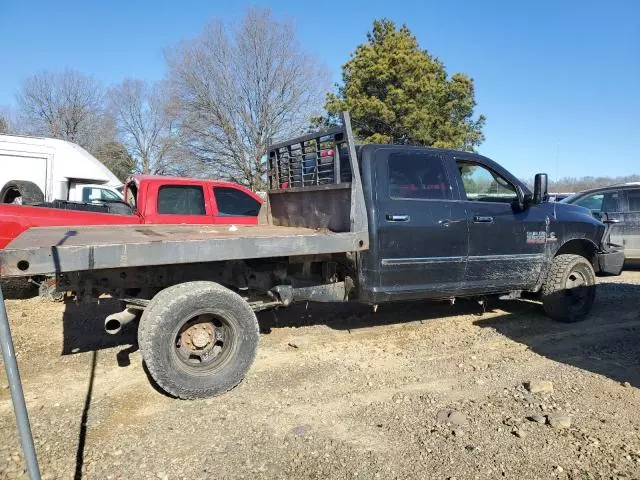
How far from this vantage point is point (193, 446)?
327cm

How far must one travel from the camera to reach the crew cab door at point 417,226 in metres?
4.90

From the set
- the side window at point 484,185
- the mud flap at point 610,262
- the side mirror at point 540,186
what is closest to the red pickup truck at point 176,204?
the side window at point 484,185

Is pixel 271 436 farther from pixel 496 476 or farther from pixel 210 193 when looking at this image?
pixel 210 193

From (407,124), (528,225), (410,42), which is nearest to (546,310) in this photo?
(528,225)

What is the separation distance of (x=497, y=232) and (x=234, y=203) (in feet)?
13.8

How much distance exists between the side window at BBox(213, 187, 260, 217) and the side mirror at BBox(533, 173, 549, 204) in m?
4.22

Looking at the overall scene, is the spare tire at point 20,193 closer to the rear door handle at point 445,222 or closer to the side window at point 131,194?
the side window at point 131,194

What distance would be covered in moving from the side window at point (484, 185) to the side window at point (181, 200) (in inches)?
158

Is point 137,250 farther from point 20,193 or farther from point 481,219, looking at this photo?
point 20,193

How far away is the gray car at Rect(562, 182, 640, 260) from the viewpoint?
9789 millimetres

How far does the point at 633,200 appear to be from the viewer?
32.6ft

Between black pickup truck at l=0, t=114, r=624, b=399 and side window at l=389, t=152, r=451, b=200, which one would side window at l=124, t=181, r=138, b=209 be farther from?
side window at l=389, t=152, r=451, b=200

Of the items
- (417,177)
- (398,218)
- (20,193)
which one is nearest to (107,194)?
(20,193)

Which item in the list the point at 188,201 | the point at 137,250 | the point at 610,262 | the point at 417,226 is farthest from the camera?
the point at 188,201
